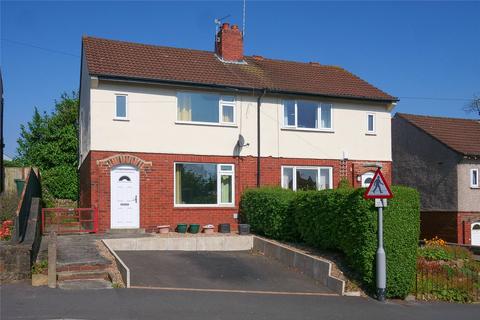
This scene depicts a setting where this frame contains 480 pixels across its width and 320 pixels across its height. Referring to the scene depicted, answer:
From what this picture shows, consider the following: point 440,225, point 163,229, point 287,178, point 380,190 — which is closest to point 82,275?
point 380,190

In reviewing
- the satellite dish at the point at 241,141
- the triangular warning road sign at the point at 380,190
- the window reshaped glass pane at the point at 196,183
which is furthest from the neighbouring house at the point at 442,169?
the triangular warning road sign at the point at 380,190

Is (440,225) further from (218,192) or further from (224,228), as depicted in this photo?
(224,228)

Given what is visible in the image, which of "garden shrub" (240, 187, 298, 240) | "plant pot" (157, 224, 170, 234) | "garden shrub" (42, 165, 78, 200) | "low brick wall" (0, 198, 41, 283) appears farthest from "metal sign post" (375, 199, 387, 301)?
"garden shrub" (42, 165, 78, 200)

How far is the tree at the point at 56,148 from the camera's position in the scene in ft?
100

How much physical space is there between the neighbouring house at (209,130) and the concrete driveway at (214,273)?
145 inches

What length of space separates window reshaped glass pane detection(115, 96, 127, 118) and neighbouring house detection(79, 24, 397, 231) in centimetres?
3

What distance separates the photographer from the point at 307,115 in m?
22.7

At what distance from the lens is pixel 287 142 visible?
22.1 m

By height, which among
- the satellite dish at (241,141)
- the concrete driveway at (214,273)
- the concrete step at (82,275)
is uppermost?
the satellite dish at (241,141)

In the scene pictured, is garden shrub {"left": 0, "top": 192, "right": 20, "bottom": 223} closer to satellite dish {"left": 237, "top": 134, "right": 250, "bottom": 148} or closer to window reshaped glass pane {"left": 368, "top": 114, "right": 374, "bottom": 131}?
satellite dish {"left": 237, "top": 134, "right": 250, "bottom": 148}

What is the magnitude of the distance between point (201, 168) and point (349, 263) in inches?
341

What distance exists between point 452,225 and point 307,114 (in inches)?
408

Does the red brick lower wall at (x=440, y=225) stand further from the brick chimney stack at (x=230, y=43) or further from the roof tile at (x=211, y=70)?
the brick chimney stack at (x=230, y=43)

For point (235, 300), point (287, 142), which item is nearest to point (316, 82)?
point (287, 142)
